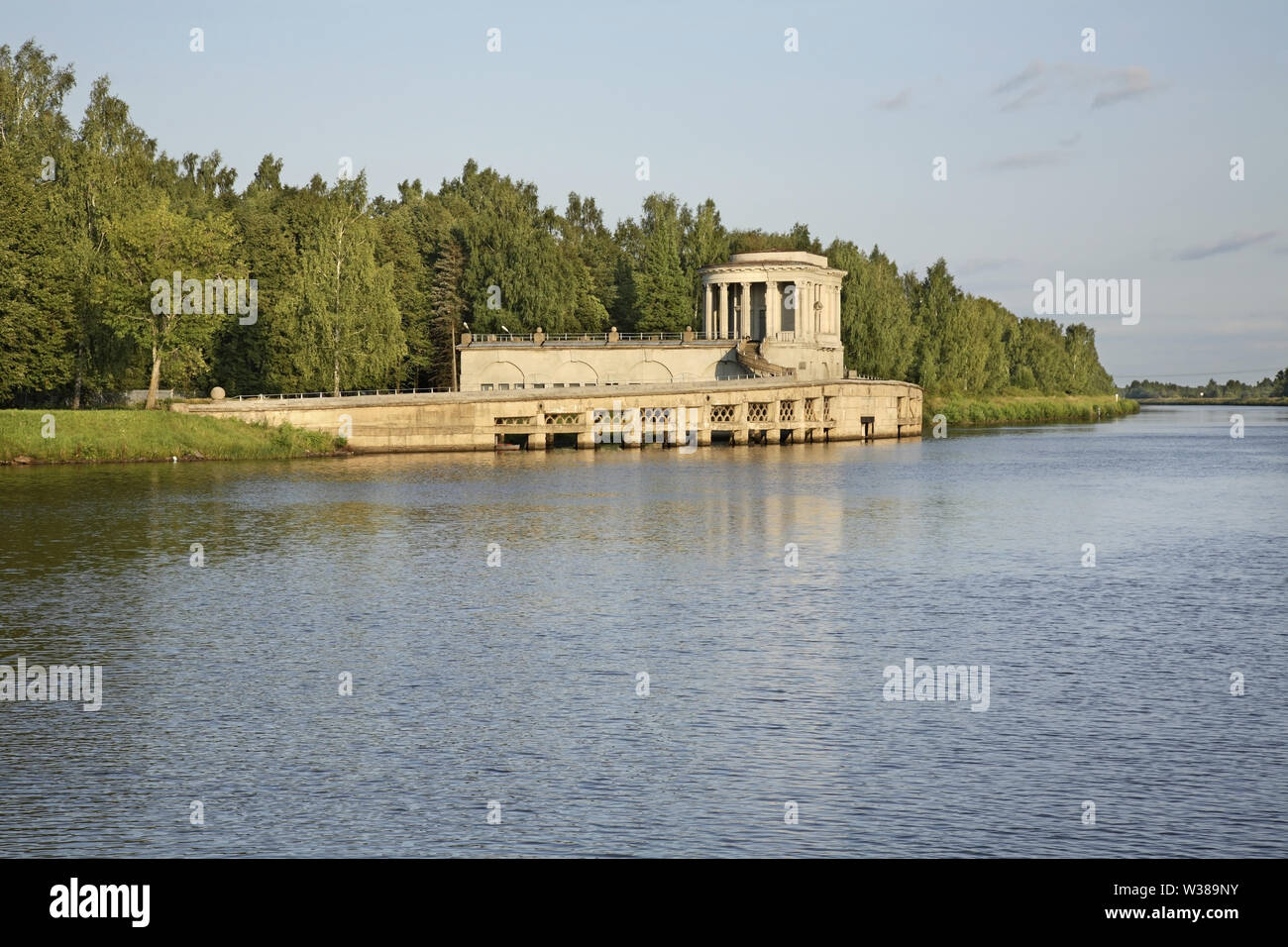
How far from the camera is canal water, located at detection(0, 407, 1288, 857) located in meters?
15.9

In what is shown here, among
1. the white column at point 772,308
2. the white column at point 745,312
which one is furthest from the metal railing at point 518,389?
the white column at point 772,308

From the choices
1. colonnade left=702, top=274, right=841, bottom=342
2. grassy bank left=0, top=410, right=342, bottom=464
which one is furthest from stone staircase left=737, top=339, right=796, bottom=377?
grassy bank left=0, top=410, right=342, bottom=464

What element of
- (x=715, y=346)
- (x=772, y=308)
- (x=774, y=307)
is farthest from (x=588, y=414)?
(x=774, y=307)

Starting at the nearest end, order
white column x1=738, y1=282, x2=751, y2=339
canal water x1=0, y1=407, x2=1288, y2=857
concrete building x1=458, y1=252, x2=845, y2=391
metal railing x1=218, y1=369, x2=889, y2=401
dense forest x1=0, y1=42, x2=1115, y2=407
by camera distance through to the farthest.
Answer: canal water x1=0, y1=407, x2=1288, y2=857
dense forest x1=0, y1=42, x2=1115, y2=407
metal railing x1=218, y1=369, x2=889, y2=401
concrete building x1=458, y1=252, x2=845, y2=391
white column x1=738, y1=282, x2=751, y2=339

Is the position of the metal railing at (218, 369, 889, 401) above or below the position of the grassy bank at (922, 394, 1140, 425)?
above

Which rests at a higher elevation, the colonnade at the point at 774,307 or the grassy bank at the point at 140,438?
the colonnade at the point at 774,307

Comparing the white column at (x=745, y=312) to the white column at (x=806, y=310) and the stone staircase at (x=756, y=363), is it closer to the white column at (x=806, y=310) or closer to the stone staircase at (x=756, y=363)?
the stone staircase at (x=756, y=363)

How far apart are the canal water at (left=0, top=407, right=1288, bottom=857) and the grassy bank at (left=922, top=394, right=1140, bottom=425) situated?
322ft

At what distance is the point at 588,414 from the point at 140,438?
107ft

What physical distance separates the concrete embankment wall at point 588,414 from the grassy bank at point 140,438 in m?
1.55

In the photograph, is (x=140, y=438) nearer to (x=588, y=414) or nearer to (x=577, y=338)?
(x=588, y=414)

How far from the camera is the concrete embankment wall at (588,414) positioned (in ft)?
300

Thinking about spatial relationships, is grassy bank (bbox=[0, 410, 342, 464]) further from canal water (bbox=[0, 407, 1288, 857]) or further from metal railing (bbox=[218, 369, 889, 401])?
canal water (bbox=[0, 407, 1288, 857])

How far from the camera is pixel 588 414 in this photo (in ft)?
332
